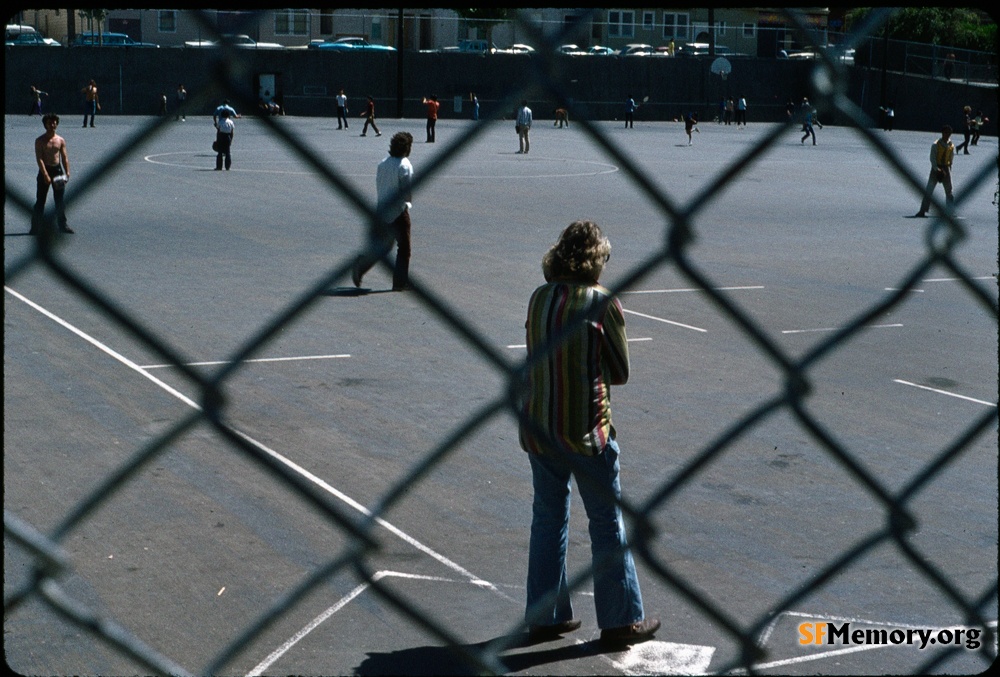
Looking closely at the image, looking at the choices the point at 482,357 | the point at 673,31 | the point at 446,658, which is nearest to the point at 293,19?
the point at 446,658

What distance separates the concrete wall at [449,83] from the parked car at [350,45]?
668 millimetres

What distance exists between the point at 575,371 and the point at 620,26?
69039 millimetres

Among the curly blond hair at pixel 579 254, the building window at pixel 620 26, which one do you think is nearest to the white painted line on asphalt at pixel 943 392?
the curly blond hair at pixel 579 254

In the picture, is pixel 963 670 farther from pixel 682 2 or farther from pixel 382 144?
pixel 382 144

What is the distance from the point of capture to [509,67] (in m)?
64.4

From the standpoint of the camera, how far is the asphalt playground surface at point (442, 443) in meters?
5.70

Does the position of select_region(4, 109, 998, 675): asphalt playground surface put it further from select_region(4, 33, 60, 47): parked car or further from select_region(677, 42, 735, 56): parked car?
select_region(677, 42, 735, 56): parked car

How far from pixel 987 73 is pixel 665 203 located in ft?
210

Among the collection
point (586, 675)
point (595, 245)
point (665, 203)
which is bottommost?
point (586, 675)

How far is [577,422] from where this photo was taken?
5.17 metres

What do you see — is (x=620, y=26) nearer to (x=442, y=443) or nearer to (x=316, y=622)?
(x=316, y=622)

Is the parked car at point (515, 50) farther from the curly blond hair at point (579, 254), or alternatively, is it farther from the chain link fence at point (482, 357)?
the chain link fence at point (482, 357)

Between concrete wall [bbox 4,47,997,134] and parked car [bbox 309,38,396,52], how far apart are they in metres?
0.67

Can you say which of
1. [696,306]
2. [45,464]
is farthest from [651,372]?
[45,464]
